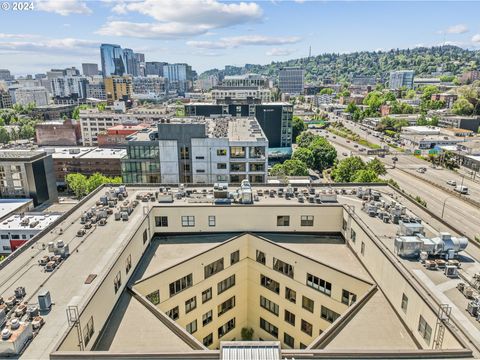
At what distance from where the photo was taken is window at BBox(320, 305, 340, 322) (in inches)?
1292

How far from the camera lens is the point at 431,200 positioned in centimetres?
9169

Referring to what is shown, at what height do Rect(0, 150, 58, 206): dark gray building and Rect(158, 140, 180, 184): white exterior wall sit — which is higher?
Rect(158, 140, 180, 184): white exterior wall

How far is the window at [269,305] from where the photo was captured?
1524 inches

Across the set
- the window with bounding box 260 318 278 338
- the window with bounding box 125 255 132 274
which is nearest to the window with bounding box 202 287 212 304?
the window with bounding box 260 318 278 338

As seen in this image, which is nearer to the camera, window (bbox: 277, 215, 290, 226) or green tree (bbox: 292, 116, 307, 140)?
window (bbox: 277, 215, 290, 226)

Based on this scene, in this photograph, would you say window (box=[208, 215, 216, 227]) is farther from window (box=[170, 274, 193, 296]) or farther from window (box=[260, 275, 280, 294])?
window (box=[260, 275, 280, 294])

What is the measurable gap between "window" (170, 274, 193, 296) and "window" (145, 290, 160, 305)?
5.29ft

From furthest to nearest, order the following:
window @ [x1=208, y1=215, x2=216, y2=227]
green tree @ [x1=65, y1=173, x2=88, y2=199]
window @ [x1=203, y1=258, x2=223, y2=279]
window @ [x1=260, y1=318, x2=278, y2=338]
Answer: green tree @ [x1=65, y1=173, x2=88, y2=199], window @ [x1=208, y1=215, x2=216, y2=227], window @ [x1=260, y1=318, x2=278, y2=338], window @ [x1=203, y1=258, x2=223, y2=279]

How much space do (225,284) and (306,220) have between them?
12645 millimetres

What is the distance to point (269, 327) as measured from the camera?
40.0 metres

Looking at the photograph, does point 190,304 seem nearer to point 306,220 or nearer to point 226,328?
point 226,328

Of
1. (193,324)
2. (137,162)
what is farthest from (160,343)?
(137,162)

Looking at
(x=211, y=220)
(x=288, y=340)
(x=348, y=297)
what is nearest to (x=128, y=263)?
(x=211, y=220)

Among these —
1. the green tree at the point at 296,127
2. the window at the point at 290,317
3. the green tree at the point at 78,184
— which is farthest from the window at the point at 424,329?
the green tree at the point at 296,127
